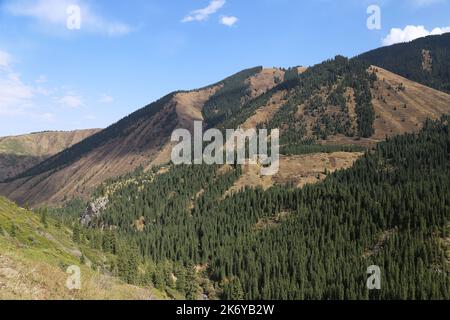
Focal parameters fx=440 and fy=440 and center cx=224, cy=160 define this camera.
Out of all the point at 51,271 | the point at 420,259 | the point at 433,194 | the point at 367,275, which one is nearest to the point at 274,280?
the point at 367,275

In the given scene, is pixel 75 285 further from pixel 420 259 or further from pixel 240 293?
pixel 420 259

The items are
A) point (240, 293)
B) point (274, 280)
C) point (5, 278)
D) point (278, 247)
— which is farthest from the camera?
point (278, 247)

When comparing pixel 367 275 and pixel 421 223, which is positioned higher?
pixel 421 223

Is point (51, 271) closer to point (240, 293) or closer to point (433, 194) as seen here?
point (240, 293)
